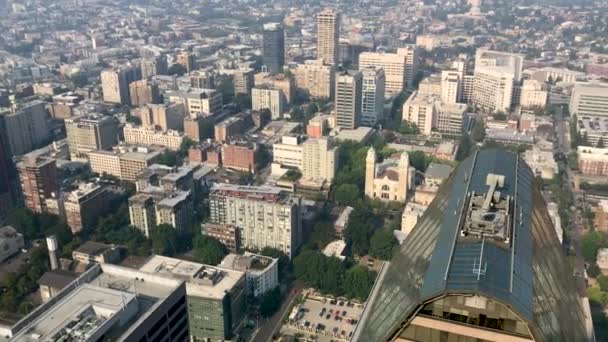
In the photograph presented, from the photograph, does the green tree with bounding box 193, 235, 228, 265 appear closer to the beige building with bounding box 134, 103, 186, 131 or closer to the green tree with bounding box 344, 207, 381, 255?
the green tree with bounding box 344, 207, 381, 255

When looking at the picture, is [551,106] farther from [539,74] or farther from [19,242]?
[19,242]

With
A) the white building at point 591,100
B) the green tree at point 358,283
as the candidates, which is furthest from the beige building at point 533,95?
the green tree at point 358,283

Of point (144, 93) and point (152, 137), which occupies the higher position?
point (144, 93)

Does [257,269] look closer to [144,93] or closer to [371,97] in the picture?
[371,97]

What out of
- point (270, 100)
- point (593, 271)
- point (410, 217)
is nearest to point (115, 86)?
point (270, 100)

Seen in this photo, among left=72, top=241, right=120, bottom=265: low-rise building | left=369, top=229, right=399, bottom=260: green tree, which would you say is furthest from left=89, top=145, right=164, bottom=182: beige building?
left=369, top=229, right=399, bottom=260: green tree

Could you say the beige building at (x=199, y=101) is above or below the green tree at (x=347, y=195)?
above

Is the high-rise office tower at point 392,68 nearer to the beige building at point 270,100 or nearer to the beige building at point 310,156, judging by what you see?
the beige building at point 270,100
